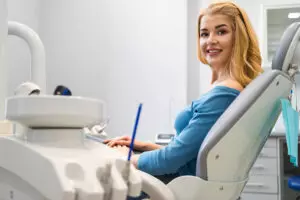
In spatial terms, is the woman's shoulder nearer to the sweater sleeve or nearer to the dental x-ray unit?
the sweater sleeve

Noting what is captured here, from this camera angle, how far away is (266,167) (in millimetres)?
2688

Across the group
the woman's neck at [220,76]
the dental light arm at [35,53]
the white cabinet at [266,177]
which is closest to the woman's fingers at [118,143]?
the woman's neck at [220,76]

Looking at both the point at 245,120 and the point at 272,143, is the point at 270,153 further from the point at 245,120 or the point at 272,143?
the point at 245,120

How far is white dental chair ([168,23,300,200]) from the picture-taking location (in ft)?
2.70

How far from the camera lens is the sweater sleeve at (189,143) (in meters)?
1.00

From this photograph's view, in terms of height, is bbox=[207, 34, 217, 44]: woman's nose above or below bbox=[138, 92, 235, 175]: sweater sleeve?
above

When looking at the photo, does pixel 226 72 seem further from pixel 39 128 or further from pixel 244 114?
pixel 39 128

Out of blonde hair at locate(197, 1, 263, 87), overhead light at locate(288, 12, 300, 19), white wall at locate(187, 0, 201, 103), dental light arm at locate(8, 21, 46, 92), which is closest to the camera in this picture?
blonde hair at locate(197, 1, 263, 87)

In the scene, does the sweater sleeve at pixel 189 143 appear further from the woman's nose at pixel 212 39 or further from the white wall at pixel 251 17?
the white wall at pixel 251 17

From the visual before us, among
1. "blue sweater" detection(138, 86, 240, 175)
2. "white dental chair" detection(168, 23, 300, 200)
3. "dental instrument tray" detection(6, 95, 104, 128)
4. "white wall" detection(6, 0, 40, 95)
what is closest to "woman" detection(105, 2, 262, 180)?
"blue sweater" detection(138, 86, 240, 175)

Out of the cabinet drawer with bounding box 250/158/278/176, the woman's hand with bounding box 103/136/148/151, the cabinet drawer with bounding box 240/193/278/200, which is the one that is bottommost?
the cabinet drawer with bounding box 240/193/278/200

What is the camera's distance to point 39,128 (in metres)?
0.48

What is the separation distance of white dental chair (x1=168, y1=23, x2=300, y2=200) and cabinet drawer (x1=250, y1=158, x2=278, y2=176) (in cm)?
195

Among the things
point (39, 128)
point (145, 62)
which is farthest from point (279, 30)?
point (39, 128)
